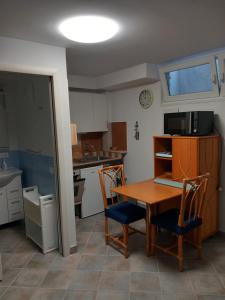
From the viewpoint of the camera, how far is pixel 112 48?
263cm

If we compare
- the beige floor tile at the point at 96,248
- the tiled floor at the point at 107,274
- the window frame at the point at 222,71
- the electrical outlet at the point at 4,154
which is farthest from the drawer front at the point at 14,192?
the window frame at the point at 222,71

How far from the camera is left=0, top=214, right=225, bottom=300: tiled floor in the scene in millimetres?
2143

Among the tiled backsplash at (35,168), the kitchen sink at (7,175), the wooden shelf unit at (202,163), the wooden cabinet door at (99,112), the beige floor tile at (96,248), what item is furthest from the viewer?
the wooden cabinet door at (99,112)

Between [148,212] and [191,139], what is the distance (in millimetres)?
961

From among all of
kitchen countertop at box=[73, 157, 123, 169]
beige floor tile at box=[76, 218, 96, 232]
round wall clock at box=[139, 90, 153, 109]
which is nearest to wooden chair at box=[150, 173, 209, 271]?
beige floor tile at box=[76, 218, 96, 232]

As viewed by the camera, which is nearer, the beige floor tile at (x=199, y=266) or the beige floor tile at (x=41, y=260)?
the beige floor tile at (x=199, y=266)

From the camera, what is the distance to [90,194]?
3900 millimetres

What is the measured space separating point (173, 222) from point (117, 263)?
774mm

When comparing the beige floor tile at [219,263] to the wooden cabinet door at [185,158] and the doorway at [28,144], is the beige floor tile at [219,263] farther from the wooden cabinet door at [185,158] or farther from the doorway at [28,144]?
the doorway at [28,144]


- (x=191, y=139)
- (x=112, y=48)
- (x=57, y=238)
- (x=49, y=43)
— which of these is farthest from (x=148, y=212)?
(x=49, y=43)

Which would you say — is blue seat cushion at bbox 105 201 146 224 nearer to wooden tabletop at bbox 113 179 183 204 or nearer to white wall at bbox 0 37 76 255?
wooden tabletop at bbox 113 179 183 204

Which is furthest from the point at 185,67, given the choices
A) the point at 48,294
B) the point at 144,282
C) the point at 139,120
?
the point at 48,294

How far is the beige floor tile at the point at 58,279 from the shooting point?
2.27 m

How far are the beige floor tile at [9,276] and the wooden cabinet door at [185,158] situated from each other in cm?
208
